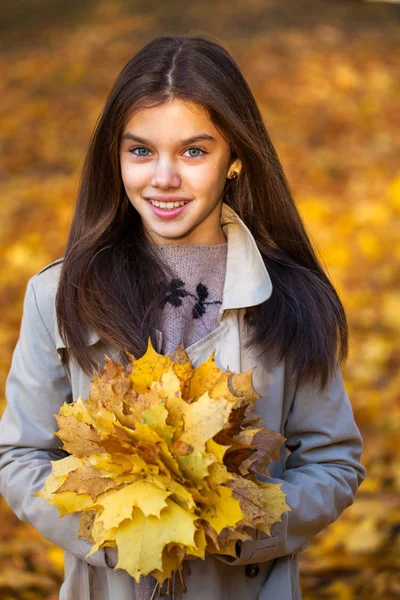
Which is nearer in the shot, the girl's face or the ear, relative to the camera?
the girl's face

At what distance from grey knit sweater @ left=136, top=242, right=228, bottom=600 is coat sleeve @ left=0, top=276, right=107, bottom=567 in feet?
0.93

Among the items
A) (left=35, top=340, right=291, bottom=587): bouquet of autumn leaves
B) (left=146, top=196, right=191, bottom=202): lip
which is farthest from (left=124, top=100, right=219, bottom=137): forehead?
(left=35, top=340, right=291, bottom=587): bouquet of autumn leaves

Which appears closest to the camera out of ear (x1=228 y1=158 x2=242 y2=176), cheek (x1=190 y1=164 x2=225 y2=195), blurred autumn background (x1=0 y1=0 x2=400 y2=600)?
cheek (x1=190 y1=164 x2=225 y2=195)

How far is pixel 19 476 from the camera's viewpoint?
204cm

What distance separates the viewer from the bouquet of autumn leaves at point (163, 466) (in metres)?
1.61

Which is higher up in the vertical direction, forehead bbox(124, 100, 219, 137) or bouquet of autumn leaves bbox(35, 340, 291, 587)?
forehead bbox(124, 100, 219, 137)

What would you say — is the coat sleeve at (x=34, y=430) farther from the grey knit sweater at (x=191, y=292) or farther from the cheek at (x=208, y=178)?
the cheek at (x=208, y=178)

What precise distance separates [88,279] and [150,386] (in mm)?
510

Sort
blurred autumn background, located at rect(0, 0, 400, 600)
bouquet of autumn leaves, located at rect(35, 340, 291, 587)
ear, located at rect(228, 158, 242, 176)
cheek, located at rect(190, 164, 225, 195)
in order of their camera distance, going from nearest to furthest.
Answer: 1. bouquet of autumn leaves, located at rect(35, 340, 291, 587)
2. cheek, located at rect(190, 164, 225, 195)
3. ear, located at rect(228, 158, 242, 176)
4. blurred autumn background, located at rect(0, 0, 400, 600)

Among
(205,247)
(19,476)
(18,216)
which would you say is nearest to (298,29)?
(18,216)

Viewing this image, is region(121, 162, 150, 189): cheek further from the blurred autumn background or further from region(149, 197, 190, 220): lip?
the blurred autumn background

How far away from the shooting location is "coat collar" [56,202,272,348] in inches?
83.7

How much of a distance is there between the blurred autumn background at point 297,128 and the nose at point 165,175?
251 cm

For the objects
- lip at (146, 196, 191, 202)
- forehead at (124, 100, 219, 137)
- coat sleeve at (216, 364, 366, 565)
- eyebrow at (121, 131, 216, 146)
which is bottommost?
coat sleeve at (216, 364, 366, 565)
